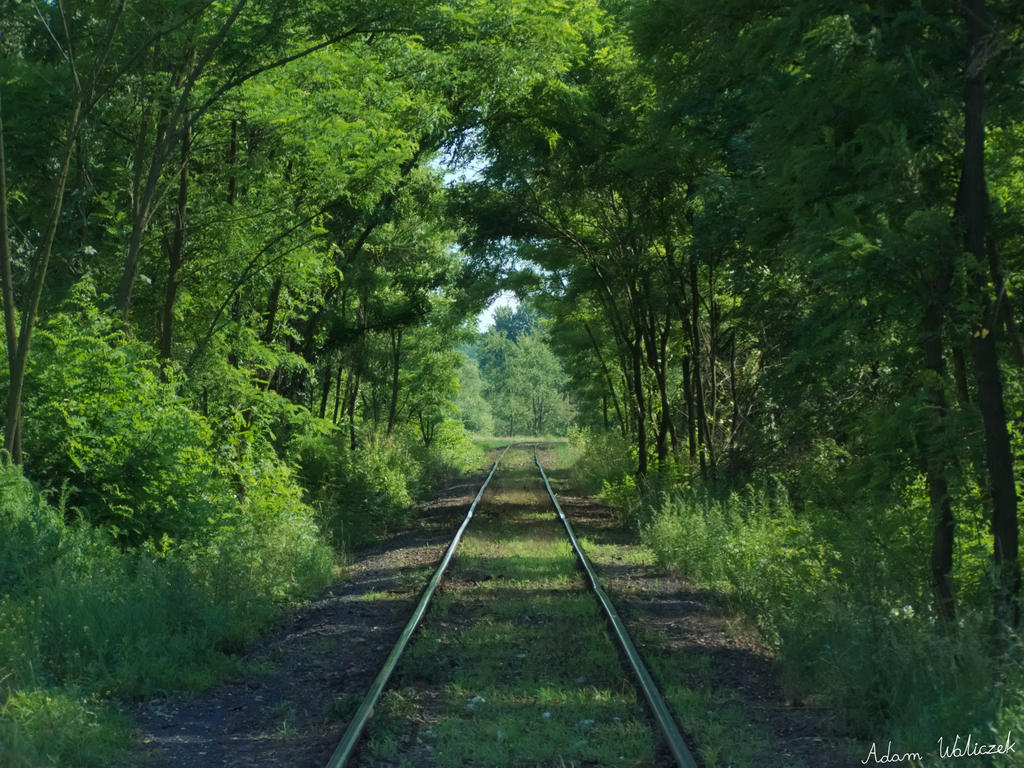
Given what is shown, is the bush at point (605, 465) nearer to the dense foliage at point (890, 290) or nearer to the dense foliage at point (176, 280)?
the dense foliage at point (176, 280)

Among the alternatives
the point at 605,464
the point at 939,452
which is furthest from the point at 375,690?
the point at 605,464

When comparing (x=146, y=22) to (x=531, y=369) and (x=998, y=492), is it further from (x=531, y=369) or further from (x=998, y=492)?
(x=531, y=369)

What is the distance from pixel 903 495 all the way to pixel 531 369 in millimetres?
94143

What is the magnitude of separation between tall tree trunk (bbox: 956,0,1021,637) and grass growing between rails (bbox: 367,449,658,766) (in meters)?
2.82

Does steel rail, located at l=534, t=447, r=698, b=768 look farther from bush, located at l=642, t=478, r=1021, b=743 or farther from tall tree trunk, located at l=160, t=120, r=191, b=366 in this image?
tall tree trunk, located at l=160, t=120, r=191, b=366

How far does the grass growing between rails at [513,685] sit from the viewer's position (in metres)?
5.87

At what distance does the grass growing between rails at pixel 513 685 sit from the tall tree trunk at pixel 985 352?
282cm

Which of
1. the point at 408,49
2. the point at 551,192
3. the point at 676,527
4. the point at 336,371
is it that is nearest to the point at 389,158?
the point at 408,49

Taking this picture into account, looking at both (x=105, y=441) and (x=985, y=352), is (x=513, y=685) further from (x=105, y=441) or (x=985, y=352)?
(x=105, y=441)

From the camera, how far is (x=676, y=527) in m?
14.6

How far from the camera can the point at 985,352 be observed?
6.73 meters

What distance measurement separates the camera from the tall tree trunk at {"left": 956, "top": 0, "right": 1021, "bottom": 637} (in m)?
6.54

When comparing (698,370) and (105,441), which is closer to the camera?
(105,441)

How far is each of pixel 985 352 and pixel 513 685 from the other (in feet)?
14.2
